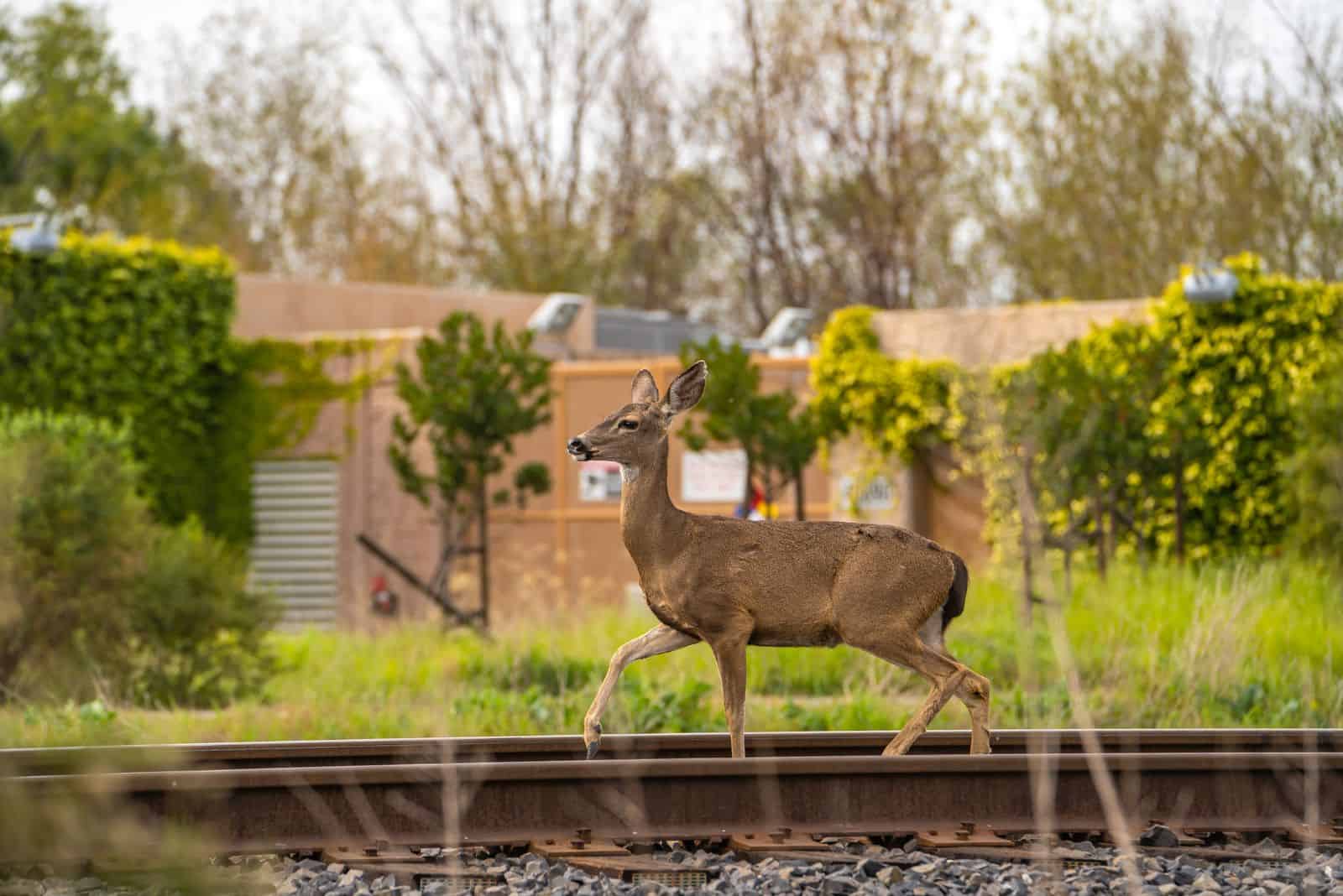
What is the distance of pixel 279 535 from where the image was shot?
78.1 ft

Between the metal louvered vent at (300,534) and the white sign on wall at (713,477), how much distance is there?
194 inches

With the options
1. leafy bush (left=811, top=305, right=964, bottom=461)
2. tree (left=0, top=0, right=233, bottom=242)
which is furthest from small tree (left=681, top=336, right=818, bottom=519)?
tree (left=0, top=0, right=233, bottom=242)

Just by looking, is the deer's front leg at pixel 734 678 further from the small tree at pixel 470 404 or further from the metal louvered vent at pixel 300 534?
the metal louvered vent at pixel 300 534

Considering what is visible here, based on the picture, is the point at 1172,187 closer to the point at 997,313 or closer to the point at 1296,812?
the point at 997,313

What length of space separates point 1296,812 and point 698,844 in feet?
6.31

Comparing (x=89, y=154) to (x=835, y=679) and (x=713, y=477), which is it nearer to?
(x=713, y=477)

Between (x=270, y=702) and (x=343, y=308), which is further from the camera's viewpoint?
(x=343, y=308)

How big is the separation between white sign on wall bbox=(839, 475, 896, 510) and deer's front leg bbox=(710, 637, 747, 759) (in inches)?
609

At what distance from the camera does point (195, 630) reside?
1299cm

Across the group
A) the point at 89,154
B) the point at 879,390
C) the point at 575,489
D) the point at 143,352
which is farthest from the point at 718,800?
the point at 89,154

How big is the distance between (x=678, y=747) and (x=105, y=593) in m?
7.08

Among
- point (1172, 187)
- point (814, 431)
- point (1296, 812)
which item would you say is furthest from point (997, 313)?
point (1296, 812)

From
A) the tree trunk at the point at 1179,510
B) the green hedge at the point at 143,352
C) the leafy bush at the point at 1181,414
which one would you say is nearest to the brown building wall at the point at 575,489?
the leafy bush at the point at 1181,414

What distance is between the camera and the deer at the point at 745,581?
542 centimetres
